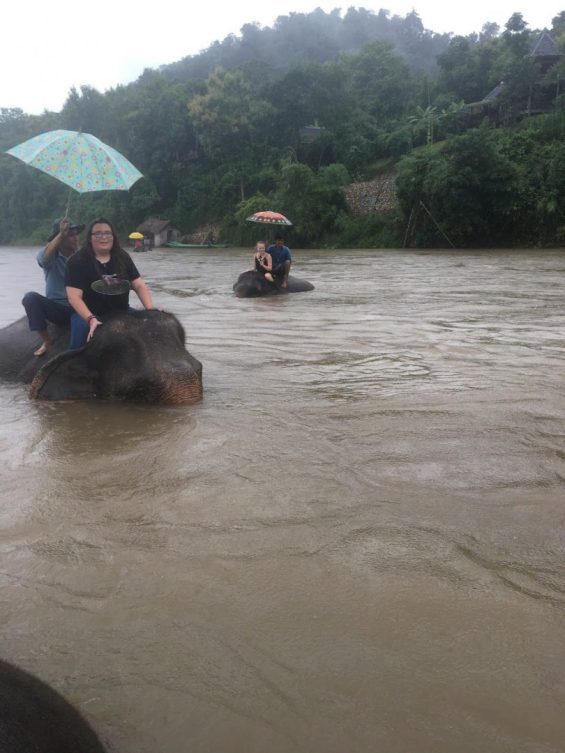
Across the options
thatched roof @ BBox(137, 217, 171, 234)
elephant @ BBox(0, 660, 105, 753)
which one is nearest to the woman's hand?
elephant @ BBox(0, 660, 105, 753)

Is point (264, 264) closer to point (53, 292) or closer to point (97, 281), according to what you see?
point (53, 292)

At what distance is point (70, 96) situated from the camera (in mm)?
64375

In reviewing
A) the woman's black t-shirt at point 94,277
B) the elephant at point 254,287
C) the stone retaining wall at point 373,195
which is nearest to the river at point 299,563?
the woman's black t-shirt at point 94,277

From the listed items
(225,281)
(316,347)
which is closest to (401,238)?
(225,281)

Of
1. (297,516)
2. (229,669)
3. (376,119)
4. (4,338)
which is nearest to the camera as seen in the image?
(229,669)

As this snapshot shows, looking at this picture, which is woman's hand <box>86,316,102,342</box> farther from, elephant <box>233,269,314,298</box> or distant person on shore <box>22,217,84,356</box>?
elephant <box>233,269,314,298</box>

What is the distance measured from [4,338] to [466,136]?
26610 mm

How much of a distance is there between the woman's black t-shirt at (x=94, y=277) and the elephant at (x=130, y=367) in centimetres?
28

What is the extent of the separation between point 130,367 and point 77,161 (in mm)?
2316

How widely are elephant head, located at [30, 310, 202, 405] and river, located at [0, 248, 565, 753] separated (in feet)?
0.58

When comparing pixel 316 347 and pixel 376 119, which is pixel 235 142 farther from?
pixel 316 347

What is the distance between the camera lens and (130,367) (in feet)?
16.2

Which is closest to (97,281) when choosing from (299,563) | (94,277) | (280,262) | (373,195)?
(94,277)

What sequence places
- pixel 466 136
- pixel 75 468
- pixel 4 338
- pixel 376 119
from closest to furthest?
pixel 75 468
pixel 4 338
pixel 466 136
pixel 376 119
